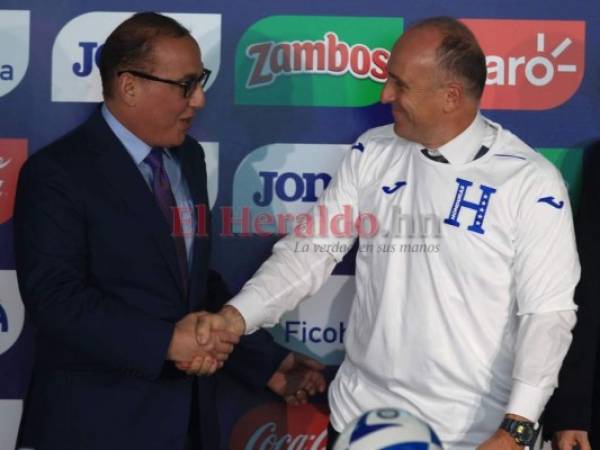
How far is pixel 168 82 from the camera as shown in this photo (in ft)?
7.53

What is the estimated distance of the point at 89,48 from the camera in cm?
279

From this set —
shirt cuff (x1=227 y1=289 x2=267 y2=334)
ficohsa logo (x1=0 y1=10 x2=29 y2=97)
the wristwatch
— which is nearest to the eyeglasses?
shirt cuff (x1=227 y1=289 x2=267 y2=334)

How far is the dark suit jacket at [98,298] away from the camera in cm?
215

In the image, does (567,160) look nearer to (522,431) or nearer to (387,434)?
(522,431)

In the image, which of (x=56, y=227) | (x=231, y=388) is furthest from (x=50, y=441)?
(x=231, y=388)

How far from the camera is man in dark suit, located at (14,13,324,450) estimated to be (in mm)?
2156

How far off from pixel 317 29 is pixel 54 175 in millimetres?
971

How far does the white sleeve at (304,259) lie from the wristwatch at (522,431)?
0.67 meters

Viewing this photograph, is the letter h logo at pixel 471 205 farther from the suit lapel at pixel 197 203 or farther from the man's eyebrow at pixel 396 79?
the suit lapel at pixel 197 203

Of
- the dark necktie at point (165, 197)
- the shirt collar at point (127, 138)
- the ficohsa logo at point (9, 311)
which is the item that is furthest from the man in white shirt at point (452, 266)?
the ficohsa logo at point (9, 311)

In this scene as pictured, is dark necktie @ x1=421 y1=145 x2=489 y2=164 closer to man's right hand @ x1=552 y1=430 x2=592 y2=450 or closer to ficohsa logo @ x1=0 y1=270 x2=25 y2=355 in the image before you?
man's right hand @ x1=552 y1=430 x2=592 y2=450

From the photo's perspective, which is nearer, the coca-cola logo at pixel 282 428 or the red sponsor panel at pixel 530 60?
the red sponsor panel at pixel 530 60

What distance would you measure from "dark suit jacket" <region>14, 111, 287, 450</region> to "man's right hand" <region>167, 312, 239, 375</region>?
38 millimetres

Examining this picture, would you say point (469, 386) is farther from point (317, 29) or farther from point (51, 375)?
point (317, 29)
